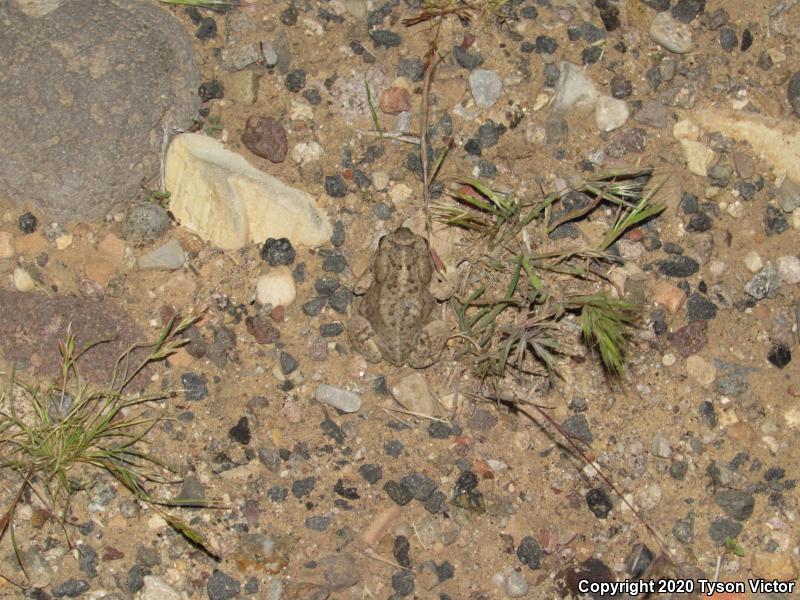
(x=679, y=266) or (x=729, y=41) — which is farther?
(x=729, y=41)

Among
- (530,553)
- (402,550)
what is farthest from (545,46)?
(402,550)

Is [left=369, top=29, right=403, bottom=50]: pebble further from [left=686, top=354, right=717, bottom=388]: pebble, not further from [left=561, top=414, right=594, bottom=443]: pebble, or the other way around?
[left=686, top=354, right=717, bottom=388]: pebble

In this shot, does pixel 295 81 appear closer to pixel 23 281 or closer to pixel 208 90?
pixel 208 90

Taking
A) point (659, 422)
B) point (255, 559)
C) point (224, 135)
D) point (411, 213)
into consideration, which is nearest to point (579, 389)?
point (659, 422)

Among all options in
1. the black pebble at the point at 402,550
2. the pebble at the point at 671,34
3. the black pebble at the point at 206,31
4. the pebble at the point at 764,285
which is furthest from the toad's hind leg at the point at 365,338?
the pebble at the point at 671,34

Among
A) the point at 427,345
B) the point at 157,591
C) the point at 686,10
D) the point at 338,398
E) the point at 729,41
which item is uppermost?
the point at 686,10

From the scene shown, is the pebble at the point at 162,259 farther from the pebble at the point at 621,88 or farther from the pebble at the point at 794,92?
the pebble at the point at 794,92

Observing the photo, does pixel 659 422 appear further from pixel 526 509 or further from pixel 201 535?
pixel 201 535
